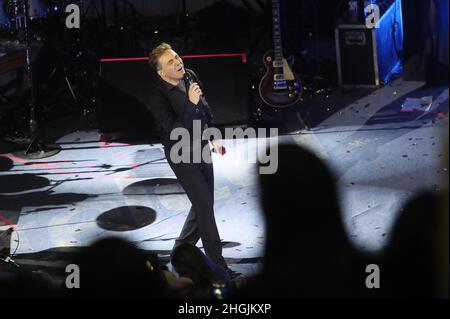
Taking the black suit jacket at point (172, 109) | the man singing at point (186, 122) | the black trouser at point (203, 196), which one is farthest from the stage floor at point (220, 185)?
the black suit jacket at point (172, 109)

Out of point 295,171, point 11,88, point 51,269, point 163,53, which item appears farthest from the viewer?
point 11,88

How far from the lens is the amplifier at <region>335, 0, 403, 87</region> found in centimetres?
1083

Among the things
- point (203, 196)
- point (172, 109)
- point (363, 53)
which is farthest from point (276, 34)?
point (203, 196)

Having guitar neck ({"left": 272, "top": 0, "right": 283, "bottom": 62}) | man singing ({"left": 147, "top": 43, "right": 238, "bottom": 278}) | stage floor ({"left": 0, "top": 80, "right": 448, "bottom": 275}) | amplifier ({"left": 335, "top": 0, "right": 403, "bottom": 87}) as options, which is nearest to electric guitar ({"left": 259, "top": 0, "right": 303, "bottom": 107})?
guitar neck ({"left": 272, "top": 0, "right": 283, "bottom": 62})

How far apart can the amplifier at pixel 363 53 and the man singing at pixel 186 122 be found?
16.9ft

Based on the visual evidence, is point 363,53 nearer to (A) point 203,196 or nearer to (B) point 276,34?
(B) point 276,34

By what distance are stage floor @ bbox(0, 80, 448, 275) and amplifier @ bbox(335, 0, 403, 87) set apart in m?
0.57

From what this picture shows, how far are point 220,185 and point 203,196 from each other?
2.18 m

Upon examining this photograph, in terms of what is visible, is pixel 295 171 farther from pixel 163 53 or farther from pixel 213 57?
pixel 213 57

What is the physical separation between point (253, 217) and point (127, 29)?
6.12 meters

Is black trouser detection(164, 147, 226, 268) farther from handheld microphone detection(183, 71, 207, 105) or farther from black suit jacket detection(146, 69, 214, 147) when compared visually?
handheld microphone detection(183, 71, 207, 105)

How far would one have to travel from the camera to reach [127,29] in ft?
41.7

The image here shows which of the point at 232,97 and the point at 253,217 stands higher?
the point at 232,97
